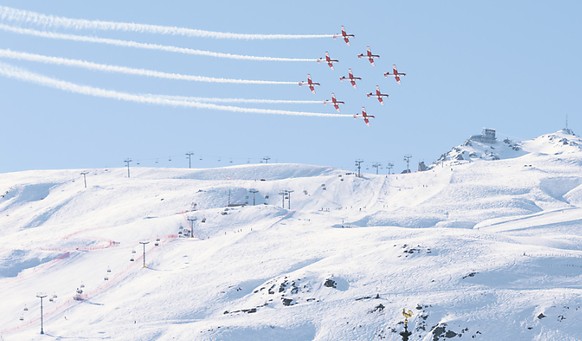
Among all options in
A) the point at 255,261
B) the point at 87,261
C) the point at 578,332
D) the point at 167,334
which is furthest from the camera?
the point at 87,261

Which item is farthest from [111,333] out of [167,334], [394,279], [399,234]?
[399,234]

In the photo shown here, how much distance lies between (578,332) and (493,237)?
48287mm

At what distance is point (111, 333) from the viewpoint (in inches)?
5994

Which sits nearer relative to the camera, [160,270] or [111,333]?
[111,333]

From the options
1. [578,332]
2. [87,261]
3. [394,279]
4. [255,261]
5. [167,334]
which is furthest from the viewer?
[87,261]

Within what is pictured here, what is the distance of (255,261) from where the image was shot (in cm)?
17900

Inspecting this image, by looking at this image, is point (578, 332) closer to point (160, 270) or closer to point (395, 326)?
point (395, 326)

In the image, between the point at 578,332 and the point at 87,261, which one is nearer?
the point at 578,332

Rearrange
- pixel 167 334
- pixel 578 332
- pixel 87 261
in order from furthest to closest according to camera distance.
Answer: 1. pixel 87 261
2. pixel 167 334
3. pixel 578 332

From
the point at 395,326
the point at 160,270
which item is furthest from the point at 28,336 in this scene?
the point at 395,326

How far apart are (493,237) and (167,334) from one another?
60976mm

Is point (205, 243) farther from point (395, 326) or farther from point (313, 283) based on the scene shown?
point (395, 326)

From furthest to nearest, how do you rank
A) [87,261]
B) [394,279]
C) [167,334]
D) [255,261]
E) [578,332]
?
[87,261]
[255,261]
[394,279]
[167,334]
[578,332]

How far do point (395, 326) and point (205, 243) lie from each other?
2418 inches
